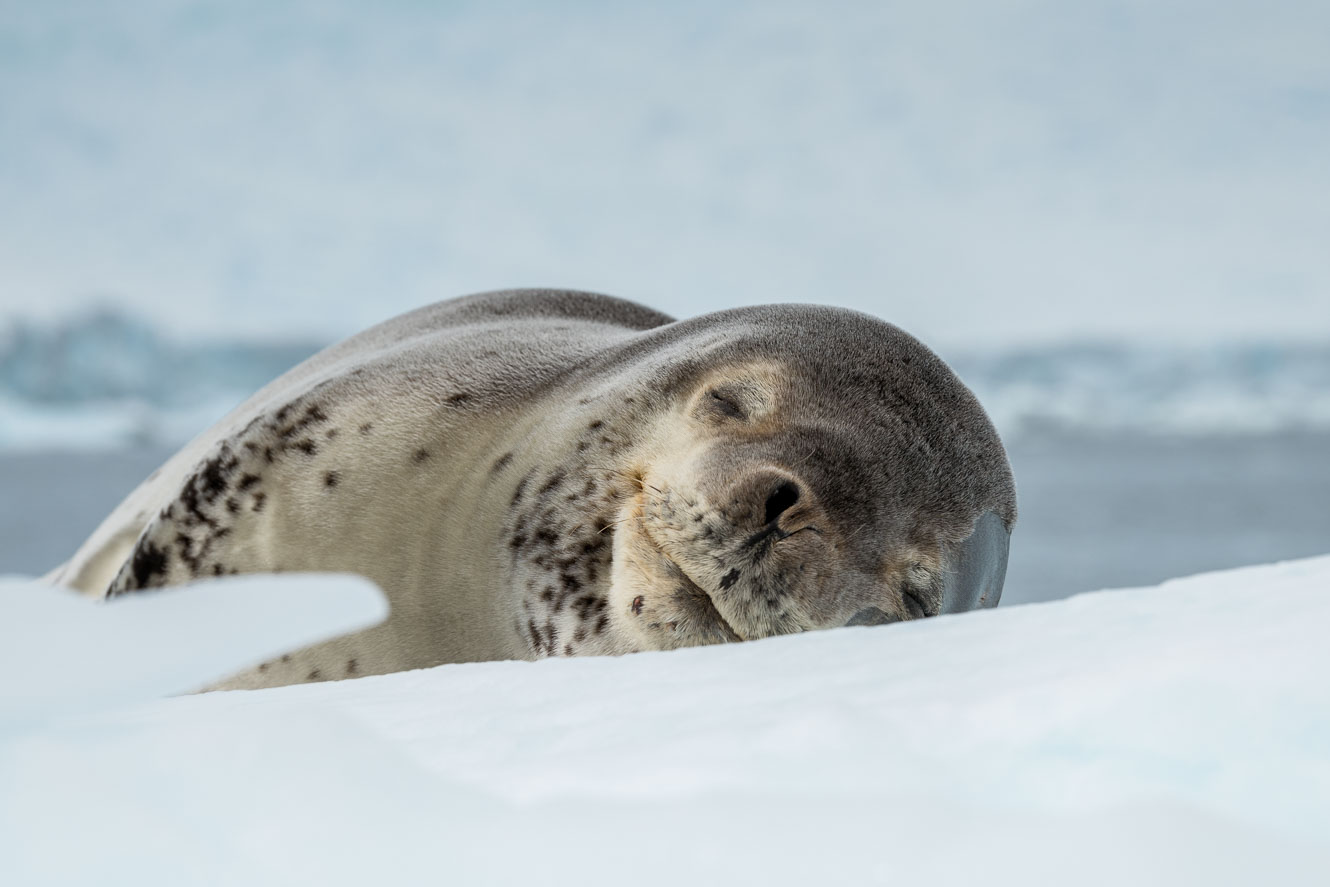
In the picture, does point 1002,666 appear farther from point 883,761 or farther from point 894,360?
point 894,360

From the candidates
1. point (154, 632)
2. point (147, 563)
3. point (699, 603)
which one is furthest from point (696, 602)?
point (147, 563)

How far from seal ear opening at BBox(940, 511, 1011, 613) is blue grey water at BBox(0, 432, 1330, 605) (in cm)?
650

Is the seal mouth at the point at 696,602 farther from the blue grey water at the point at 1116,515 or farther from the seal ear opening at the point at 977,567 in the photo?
the blue grey water at the point at 1116,515

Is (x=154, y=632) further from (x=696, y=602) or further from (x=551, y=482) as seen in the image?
(x=696, y=602)

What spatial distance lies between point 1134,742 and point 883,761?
211 mm

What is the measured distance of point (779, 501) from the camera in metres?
1.88

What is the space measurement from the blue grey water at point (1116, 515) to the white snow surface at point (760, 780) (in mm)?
7725

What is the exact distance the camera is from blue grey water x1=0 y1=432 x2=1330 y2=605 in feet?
41.9

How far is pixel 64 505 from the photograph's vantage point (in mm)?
23250

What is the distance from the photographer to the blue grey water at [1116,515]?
1277cm

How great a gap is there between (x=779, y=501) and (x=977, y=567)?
0.58 metres

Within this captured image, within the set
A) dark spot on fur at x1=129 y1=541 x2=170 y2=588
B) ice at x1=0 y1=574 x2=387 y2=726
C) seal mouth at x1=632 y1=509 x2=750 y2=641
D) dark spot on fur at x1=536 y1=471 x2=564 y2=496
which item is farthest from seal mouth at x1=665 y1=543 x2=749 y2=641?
dark spot on fur at x1=129 y1=541 x2=170 y2=588

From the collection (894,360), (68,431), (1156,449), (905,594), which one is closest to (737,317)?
(894,360)

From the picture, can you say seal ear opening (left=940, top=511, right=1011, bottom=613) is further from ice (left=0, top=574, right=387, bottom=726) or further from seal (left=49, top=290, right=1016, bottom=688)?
ice (left=0, top=574, right=387, bottom=726)
